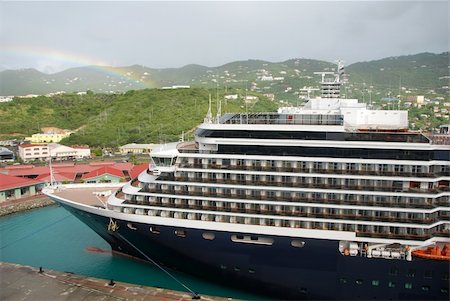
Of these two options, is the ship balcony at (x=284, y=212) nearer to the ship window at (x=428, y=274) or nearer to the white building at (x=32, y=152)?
the ship window at (x=428, y=274)

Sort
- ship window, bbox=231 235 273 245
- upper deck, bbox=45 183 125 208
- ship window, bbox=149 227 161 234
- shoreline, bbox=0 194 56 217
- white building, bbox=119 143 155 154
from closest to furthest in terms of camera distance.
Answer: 1. ship window, bbox=231 235 273 245
2. ship window, bbox=149 227 161 234
3. upper deck, bbox=45 183 125 208
4. shoreline, bbox=0 194 56 217
5. white building, bbox=119 143 155 154

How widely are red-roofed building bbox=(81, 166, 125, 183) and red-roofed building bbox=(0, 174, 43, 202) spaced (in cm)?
350

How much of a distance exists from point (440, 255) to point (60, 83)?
215 metres

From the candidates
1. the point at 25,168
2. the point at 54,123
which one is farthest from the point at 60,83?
the point at 25,168

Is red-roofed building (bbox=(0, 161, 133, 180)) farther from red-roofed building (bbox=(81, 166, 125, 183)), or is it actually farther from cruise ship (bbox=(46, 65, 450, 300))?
cruise ship (bbox=(46, 65, 450, 300))

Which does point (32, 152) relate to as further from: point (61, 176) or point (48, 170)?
point (61, 176)

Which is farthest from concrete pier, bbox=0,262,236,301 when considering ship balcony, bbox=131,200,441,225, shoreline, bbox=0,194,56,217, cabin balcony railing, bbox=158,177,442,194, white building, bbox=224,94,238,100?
white building, bbox=224,94,238,100

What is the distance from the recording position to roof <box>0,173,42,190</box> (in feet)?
82.5

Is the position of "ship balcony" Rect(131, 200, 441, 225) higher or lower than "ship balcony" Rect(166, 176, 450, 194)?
lower

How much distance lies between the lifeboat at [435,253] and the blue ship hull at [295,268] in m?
0.18

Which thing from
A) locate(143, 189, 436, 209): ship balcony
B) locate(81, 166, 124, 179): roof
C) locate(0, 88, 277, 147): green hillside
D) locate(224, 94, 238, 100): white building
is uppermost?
locate(224, 94, 238, 100): white building

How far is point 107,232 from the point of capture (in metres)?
15.3

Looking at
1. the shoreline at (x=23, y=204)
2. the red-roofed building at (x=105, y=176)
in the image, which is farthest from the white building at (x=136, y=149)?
the shoreline at (x=23, y=204)

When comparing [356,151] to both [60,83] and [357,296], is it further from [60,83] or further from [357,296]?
[60,83]
